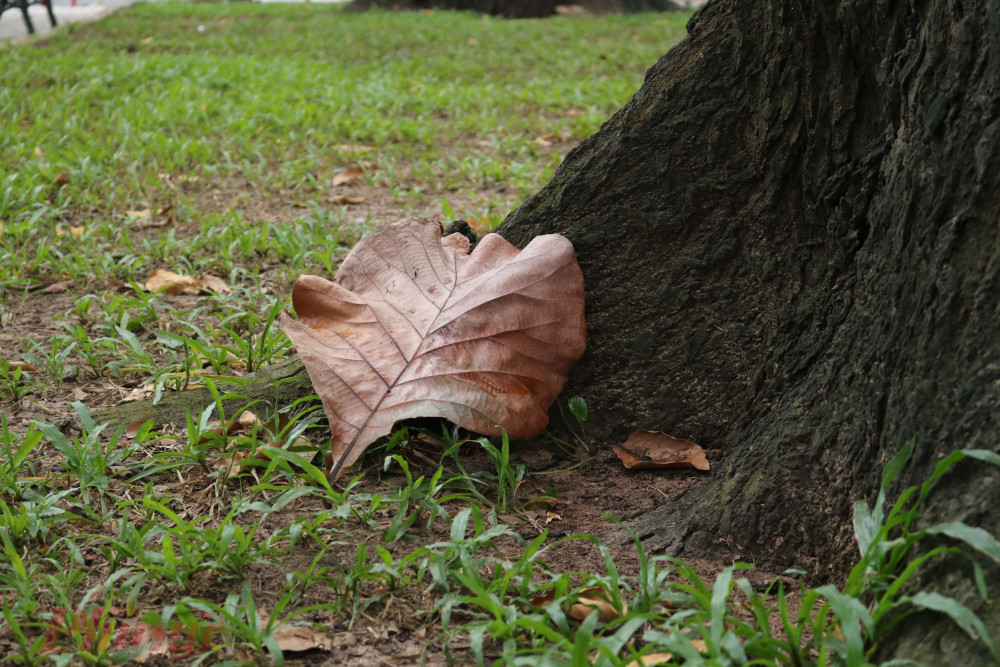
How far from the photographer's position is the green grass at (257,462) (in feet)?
4.37

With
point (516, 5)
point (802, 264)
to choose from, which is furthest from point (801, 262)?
point (516, 5)

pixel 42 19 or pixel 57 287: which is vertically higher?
pixel 42 19

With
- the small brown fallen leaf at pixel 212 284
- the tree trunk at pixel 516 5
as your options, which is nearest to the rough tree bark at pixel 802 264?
the small brown fallen leaf at pixel 212 284

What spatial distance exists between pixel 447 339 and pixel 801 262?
28.5 inches

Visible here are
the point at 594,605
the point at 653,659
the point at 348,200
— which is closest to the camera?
the point at 653,659

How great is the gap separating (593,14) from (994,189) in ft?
38.2

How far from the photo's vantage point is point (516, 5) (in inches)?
471

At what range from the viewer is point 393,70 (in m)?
6.90

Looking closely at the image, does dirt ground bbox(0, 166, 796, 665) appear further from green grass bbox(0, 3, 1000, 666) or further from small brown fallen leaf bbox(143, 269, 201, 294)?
small brown fallen leaf bbox(143, 269, 201, 294)

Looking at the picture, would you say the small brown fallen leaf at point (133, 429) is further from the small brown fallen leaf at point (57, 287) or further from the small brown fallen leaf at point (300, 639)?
the small brown fallen leaf at point (57, 287)

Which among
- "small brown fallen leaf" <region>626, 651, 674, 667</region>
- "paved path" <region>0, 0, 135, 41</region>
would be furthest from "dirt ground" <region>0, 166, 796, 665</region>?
"paved path" <region>0, 0, 135, 41</region>

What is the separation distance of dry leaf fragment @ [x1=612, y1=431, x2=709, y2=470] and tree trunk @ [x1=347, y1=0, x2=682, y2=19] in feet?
35.6

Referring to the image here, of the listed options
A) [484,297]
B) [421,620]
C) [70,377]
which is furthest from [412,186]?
[421,620]

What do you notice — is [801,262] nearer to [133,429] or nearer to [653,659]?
[653,659]
